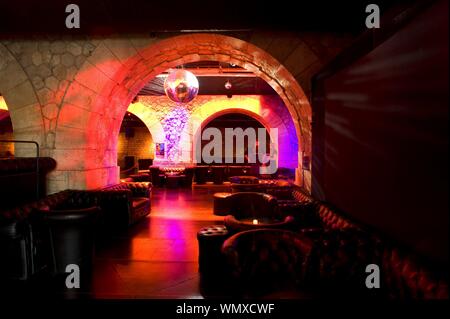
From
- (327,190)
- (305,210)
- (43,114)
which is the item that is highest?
(43,114)

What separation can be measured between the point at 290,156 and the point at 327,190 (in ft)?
21.6

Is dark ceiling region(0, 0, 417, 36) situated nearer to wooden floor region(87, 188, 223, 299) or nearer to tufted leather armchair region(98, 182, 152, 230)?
tufted leather armchair region(98, 182, 152, 230)

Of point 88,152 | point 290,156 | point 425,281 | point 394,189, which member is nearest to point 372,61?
point 394,189

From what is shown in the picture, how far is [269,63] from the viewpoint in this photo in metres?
5.24

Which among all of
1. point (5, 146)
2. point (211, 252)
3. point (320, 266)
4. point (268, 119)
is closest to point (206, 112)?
point (268, 119)

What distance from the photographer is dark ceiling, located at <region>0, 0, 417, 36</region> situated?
145 inches

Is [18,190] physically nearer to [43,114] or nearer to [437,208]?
[43,114]

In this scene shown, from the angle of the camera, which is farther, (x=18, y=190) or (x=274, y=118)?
(x=274, y=118)

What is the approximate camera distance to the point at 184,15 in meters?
3.93

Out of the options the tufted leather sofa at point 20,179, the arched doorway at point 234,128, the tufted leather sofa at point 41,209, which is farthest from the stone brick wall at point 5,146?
the tufted leather sofa at point 20,179

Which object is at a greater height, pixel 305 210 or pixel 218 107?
pixel 218 107

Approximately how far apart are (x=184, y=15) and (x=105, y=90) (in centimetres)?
206

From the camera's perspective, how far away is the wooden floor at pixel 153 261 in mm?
2818

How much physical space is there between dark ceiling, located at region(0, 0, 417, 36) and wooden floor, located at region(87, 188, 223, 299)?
298 centimetres
